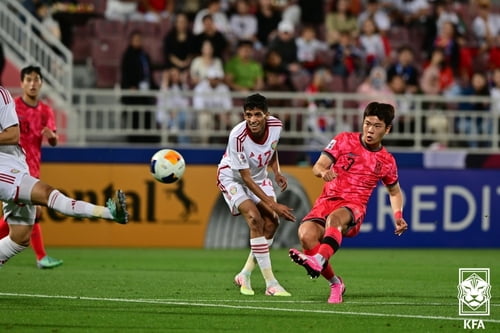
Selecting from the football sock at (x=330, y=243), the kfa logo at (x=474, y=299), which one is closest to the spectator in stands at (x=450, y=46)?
the kfa logo at (x=474, y=299)

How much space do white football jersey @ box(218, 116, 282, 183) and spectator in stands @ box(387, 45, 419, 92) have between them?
10531 millimetres

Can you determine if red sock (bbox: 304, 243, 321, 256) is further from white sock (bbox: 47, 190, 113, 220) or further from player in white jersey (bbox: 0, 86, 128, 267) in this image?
white sock (bbox: 47, 190, 113, 220)

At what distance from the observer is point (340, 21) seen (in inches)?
984

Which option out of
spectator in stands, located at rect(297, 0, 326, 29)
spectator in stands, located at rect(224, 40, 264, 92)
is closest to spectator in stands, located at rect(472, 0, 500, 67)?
spectator in stands, located at rect(297, 0, 326, 29)

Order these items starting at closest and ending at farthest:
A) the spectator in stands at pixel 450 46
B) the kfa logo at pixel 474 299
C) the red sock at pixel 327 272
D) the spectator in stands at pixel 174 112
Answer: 1. the kfa logo at pixel 474 299
2. the red sock at pixel 327 272
3. the spectator in stands at pixel 174 112
4. the spectator in stands at pixel 450 46

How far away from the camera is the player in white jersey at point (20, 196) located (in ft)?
35.9

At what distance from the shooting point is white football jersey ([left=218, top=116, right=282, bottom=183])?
12.7 meters

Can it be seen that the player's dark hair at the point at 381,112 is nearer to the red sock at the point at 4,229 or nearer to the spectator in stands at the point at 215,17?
the red sock at the point at 4,229

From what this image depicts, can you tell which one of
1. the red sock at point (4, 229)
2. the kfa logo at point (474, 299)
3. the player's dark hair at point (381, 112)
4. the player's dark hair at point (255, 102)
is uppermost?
the player's dark hair at point (255, 102)

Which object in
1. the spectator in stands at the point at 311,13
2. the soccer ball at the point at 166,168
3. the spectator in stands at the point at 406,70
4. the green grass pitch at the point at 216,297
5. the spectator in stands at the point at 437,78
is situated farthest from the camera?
the spectator in stands at the point at 311,13

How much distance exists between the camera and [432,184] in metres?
21.5

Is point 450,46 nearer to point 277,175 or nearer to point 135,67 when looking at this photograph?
point 135,67

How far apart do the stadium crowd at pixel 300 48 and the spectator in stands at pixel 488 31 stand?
3 centimetres

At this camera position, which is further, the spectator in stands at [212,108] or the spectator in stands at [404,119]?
the spectator in stands at [404,119]
